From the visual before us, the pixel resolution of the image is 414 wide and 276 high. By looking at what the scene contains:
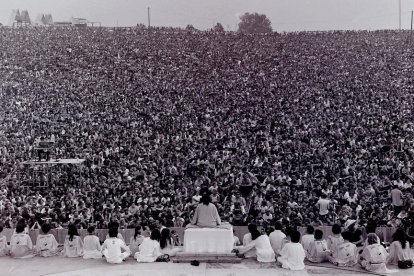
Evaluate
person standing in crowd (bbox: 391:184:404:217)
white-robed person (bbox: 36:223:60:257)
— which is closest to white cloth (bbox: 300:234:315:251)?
person standing in crowd (bbox: 391:184:404:217)

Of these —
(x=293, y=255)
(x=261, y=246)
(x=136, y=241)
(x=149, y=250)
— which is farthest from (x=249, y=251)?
(x=136, y=241)

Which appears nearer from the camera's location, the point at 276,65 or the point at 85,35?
the point at 276,65

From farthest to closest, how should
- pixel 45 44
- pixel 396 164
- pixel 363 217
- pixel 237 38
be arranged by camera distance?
1. pixel 237 38
2. pixel 45 44
3. pixel 396 164
4. pixel 363 217

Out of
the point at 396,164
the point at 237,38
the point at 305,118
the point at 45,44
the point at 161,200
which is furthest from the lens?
the point at 237,38

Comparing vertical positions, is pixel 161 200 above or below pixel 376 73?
below

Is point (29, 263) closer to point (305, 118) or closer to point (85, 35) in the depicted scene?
point (305, 118)

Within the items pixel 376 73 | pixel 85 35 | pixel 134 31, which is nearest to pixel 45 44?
pixel 85 35

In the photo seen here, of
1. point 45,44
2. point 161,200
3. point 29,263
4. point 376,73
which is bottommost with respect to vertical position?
point 29,263
